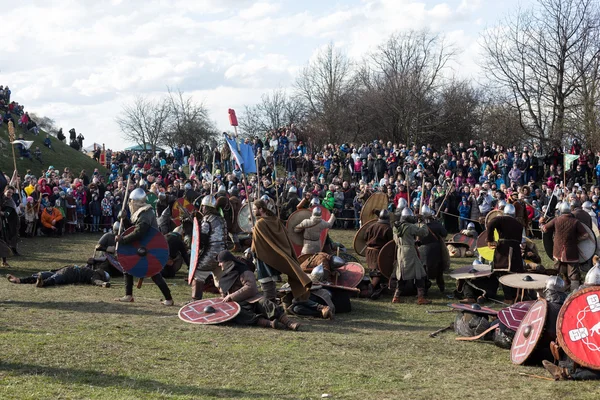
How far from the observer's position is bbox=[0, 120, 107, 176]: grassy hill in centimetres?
3280

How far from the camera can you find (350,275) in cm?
1100

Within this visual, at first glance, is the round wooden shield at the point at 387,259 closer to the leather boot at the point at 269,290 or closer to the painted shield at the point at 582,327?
the leather boot at the point at 269,290

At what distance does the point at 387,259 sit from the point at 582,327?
5149mm

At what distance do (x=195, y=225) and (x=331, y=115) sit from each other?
103 feet

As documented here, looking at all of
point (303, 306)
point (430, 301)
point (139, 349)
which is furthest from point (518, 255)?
point (139, 349)

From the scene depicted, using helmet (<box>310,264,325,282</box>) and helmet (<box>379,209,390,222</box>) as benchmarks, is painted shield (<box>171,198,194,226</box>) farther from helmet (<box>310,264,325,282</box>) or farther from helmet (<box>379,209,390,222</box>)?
helmet (<box>310,264,325,282</box>)

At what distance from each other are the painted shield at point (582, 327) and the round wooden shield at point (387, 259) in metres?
4.92

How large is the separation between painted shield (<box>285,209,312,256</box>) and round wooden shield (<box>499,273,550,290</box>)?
12.2 ft

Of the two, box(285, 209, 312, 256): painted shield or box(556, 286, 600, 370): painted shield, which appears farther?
box(285, 209, 312, 256): painted shield

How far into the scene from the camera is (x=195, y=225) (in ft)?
31.8

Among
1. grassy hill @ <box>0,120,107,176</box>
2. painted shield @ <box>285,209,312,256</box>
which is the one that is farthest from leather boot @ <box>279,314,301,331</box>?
grassy hill @ <box>0,120,107,176</box>

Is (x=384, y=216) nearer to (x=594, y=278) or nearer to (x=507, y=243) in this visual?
(x=507, y=243)

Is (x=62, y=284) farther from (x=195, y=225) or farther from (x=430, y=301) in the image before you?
(x=430, y=301)

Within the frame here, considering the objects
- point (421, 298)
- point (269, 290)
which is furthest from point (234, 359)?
point (421, 298)
